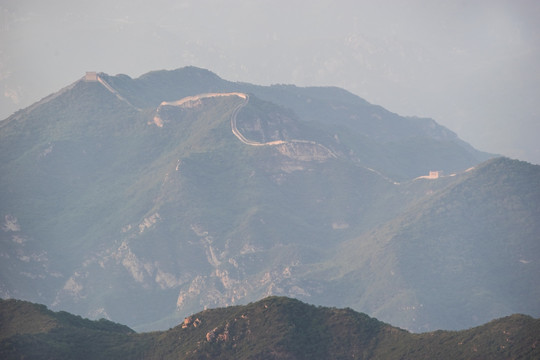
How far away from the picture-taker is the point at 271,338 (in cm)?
16125

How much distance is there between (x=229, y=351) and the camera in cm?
16112

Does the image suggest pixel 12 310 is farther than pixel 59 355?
Yes

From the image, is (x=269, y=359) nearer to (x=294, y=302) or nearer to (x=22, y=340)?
(x=294, y=302)

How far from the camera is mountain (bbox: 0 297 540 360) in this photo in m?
156

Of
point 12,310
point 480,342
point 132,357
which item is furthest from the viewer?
point 12,310

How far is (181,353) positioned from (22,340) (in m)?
20.8

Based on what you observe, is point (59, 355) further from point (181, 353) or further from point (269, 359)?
point (269, 359)

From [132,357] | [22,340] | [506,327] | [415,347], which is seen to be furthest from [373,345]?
[22,340]

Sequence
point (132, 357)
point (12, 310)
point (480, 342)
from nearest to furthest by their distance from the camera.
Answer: point (480, 342)
point (132, 357)
point (12, 310)

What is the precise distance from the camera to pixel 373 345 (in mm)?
163625

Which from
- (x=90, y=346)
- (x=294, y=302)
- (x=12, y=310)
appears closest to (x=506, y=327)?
(x=294, y=302)

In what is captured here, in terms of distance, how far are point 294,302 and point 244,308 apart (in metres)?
7.00

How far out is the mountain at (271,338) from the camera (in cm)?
15650

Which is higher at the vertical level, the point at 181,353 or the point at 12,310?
the point at 12,310
